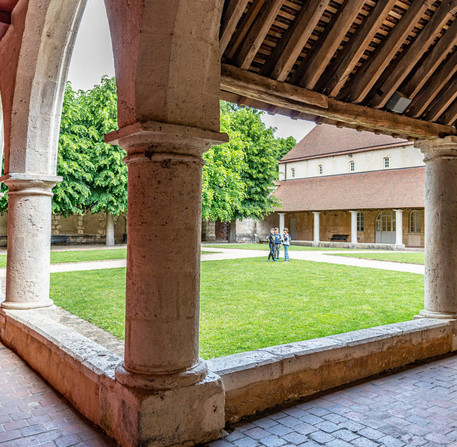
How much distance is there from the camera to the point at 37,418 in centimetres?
331

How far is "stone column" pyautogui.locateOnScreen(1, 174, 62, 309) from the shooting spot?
5246 mm

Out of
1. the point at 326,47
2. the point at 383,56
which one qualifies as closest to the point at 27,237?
the point at 326,47

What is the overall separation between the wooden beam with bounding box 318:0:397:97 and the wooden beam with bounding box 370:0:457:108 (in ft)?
1.71

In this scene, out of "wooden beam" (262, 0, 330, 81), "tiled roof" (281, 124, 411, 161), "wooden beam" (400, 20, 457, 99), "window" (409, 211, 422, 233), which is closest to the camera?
"wooden beam" (262, 0, 330, 81)

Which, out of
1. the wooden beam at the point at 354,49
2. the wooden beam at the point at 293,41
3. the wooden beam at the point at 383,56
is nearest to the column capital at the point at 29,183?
the wooden beam at the point at 293,41

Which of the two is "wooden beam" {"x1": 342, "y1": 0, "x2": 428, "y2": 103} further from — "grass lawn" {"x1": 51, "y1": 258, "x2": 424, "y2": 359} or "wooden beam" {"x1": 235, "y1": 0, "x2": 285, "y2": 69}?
"grass lawn" {"x1": 51, "y1": 258, "x2": 424, "y2": 359}

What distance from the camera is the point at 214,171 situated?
24.2 m

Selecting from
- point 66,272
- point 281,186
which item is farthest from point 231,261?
point 281,186

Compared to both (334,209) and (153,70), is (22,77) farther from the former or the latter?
(334,209)

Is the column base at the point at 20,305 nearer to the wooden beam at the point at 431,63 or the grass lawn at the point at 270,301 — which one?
the grass lawn at the point at 270,301

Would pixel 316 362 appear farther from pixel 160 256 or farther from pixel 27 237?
pixel 27 237

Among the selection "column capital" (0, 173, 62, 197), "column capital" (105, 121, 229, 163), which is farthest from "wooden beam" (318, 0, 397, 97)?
"column capital" (0, 173, 62, 197)

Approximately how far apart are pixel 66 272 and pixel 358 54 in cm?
1154

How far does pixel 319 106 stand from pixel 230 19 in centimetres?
133
